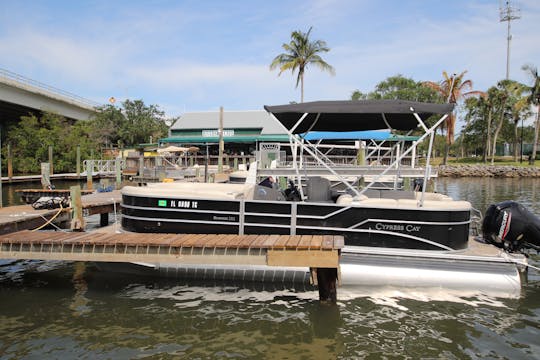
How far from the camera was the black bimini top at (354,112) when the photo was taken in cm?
703

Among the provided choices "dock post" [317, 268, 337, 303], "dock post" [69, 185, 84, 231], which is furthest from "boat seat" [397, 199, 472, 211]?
"dock post" [69, 185, 84, 231]

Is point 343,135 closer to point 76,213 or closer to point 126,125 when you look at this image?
point 76,213

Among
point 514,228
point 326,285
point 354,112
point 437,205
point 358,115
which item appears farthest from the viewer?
point 358,115

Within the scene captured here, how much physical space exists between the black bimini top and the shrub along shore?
36.2 metres

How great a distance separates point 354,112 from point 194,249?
347 centimetres

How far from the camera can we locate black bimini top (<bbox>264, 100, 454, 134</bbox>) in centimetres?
703

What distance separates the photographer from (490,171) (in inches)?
1617

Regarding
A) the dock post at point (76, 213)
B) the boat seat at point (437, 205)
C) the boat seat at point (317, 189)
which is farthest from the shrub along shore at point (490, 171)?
the dock post at point (76, 213)

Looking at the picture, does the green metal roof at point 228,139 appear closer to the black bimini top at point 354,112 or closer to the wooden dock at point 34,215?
the wooden dock at point 34,215

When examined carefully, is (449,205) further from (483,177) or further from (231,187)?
(483,177)

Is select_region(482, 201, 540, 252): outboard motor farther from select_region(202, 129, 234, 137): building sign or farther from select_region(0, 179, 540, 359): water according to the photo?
select_region(202, 129, 234, 137): building sign

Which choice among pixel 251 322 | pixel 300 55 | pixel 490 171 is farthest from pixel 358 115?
pixel 490 171

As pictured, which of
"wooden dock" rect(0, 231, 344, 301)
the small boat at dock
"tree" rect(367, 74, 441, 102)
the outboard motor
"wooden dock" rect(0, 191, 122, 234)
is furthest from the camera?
"tree" rect(367, 74, 441, 102)

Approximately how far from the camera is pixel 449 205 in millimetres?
7008
